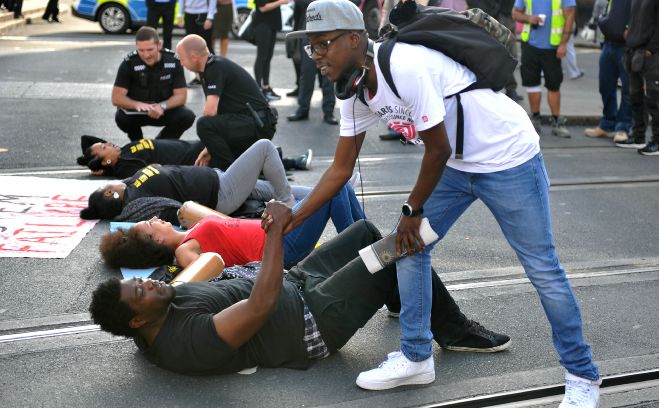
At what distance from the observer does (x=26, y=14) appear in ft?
65.4

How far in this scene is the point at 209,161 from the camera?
822cm

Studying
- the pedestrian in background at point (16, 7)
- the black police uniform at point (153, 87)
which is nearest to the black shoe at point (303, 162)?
the black police uniform at point (153, 87)

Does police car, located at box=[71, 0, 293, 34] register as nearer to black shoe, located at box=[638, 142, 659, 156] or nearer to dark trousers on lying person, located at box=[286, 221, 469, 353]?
black shoe, located at box=[638, 142, 659, 156]

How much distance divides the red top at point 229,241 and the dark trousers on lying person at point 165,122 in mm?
3578

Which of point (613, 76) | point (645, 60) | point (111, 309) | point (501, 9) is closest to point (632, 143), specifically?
A: point (613, 76)

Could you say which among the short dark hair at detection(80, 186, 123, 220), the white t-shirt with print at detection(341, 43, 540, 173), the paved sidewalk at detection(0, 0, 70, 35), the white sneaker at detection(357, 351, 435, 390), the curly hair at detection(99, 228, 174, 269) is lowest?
the paved sidewalk at detection(0, 0, 70, 35)

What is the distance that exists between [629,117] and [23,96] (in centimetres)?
710

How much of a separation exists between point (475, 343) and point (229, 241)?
1.71 metres

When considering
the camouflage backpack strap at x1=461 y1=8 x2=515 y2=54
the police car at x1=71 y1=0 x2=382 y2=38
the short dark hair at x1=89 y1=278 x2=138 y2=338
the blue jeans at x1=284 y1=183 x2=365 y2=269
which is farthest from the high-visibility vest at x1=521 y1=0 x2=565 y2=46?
the police car at x1=71 y1=0 x2=382 y2=38

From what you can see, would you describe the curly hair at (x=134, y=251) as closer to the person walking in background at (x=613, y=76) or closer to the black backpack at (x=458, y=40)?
the black backpack at (x=458, y=40)

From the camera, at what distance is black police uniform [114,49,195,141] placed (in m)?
9.14

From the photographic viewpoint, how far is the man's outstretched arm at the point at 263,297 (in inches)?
159

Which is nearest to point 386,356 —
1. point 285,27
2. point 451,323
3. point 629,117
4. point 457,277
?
point 451,323

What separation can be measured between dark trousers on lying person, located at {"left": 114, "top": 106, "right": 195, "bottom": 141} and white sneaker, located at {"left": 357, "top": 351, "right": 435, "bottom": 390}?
5.33 m
